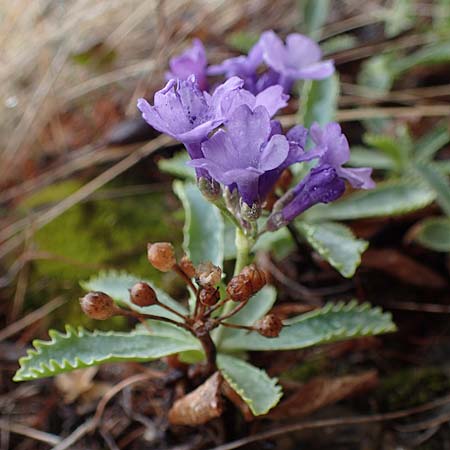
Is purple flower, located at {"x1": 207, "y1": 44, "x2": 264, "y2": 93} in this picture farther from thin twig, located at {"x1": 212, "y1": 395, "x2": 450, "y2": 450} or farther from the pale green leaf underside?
thin twig, located at {"x1": 212, "y1": 395, "x2": 450, "y2": 450}

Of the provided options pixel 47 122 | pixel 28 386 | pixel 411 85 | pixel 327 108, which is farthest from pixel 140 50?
pixel 28 386

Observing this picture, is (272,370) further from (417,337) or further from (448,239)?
(448,239)

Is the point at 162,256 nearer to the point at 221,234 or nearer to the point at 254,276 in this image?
the point at 254,276

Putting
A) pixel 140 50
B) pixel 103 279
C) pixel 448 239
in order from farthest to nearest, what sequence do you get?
1. pixel 140 50
2. pixel 448 239
3. pixel 103 279

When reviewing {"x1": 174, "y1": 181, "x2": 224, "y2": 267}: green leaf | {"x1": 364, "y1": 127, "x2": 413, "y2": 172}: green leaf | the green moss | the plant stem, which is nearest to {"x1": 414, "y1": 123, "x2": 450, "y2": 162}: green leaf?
{"x1": 364, "y1": 127, "x2": 413, "y2": 172}: green leaf

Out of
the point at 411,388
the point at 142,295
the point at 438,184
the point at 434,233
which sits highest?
the point at 142,295

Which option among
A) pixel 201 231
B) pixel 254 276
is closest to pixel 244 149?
pixel 254 276

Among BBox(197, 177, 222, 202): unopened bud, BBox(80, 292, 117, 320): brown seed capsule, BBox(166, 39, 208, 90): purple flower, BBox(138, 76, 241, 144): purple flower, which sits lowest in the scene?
BBox(80, 292, 117, 320): brown seed capsule
